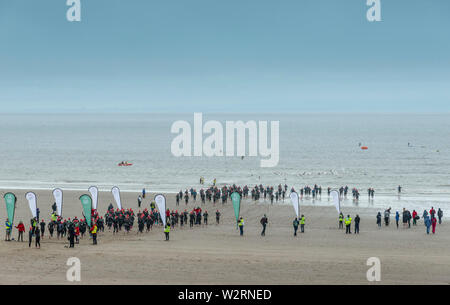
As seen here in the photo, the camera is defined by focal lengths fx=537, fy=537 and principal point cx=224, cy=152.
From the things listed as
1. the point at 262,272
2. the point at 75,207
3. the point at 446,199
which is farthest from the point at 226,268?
the point at 446,199

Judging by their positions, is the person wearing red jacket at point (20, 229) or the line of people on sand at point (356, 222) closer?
the person wearing red jacket at point (20, 229)

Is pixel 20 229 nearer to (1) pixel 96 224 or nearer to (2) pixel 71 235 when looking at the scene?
(2) pixel 71 235

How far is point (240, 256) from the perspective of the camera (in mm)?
23141

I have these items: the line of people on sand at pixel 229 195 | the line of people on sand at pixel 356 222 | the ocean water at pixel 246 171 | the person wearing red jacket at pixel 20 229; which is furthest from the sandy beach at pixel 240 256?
the ocean water at pixel 246 171

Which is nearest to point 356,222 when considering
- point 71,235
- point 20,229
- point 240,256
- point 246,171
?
point 240,256

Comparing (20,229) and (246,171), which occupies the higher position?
(246,171)

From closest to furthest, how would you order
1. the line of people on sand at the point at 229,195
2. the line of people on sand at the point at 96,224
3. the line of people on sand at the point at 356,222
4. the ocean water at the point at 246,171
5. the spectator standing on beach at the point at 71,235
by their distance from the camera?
1. the spectator standing on beach at the point at 71,235
2. the line of people on sand at the point at 96,224
3. the line of people on sand at the point at 356,222
4. the line of people on sand at the point at 229,195
5. the ocean water at the point at 246,171

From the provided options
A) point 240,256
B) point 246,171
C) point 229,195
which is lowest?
point 240,256

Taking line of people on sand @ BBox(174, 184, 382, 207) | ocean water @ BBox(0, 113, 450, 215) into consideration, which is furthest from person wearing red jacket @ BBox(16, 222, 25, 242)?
ocean water @ BBox(0, 113, 450, 215)

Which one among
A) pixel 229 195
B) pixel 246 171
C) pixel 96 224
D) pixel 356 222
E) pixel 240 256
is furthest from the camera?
pixel 246 171

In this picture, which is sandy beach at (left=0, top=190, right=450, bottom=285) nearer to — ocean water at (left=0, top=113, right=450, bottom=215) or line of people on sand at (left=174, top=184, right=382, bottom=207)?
line of people on sand at (left=174, top=184, right=382, bottom=207)

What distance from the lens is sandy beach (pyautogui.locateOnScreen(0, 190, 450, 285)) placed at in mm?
19297

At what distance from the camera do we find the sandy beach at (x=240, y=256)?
1930cm

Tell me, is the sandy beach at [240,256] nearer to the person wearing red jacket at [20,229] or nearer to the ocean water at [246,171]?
the person wearing red jacket at [20,229]
